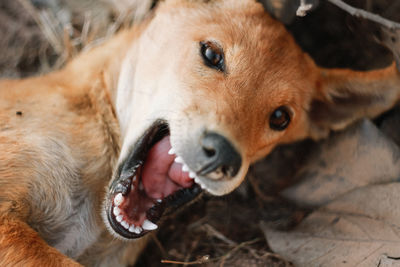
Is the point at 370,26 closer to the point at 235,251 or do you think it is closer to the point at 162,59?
the point at 162,59

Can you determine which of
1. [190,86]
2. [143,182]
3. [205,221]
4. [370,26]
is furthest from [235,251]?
[370,26]

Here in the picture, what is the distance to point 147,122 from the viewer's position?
9.56 feet

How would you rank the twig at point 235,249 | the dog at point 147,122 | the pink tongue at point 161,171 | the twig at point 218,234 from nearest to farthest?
1. the dog at point 147,122
2. the pink tongue at point 161,171
3. the twig at point 235,249
4. the twig at point 218,234

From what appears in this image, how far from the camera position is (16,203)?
8.43 ft

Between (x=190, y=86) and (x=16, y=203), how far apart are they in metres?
1.34

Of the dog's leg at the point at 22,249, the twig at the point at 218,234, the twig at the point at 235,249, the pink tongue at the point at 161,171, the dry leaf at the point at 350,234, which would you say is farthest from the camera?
the twig at the point at 218,234

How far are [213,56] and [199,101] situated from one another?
45cm

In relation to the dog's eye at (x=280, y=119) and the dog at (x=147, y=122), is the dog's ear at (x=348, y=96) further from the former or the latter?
the dog's eye at (x=280, y=119)

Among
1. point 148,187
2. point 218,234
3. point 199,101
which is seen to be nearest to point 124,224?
point 148,187

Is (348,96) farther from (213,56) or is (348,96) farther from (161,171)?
(161,171)

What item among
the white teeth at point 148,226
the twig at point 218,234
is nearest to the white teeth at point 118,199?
the white teeth at point 148,226

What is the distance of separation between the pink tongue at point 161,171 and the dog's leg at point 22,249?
2.82 feet

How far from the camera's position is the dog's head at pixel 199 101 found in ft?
8.49

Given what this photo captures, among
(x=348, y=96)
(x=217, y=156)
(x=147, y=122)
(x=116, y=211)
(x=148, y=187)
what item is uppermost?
(x=217, y=156)
